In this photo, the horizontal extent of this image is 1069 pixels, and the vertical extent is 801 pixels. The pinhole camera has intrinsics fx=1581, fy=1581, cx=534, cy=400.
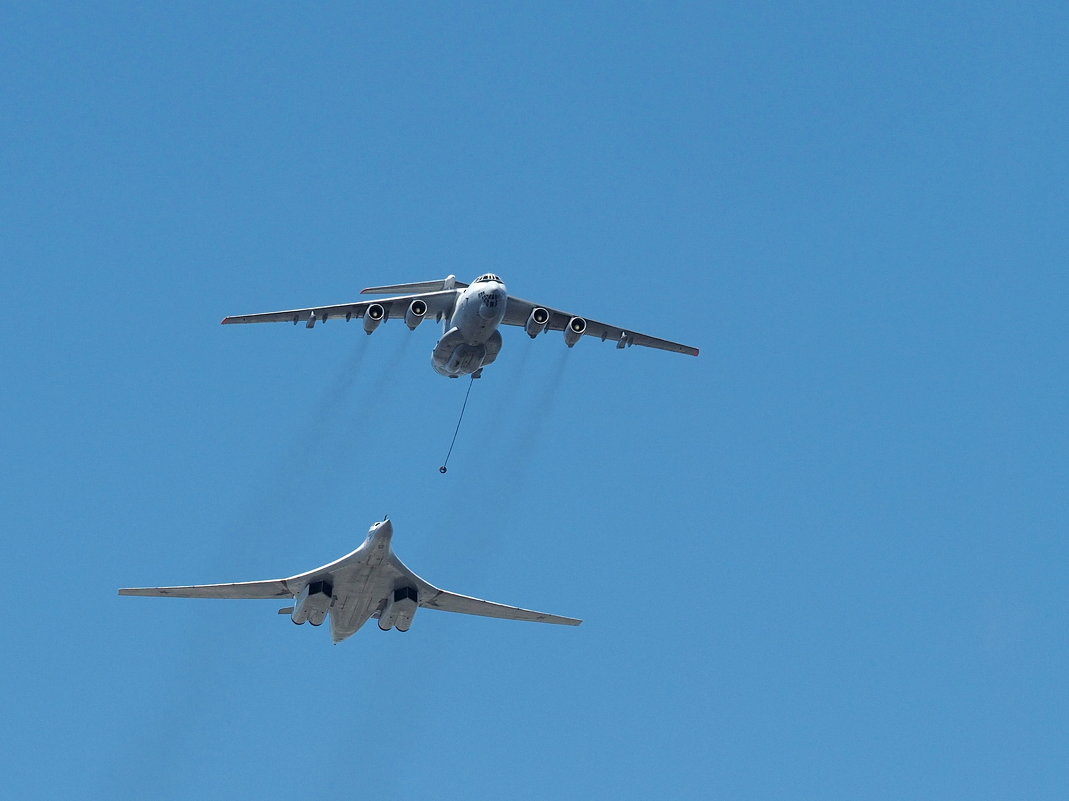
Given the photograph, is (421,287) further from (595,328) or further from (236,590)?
(236,590)

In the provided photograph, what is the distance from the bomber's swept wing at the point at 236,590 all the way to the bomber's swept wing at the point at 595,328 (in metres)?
11.8

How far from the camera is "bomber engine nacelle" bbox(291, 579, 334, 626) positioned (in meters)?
50.7

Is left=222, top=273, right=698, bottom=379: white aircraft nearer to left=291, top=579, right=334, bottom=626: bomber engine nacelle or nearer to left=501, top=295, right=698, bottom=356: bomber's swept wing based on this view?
left=501, top=295, right=698, bottom=356: bomber's swept wing

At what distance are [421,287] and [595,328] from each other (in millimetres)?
6361

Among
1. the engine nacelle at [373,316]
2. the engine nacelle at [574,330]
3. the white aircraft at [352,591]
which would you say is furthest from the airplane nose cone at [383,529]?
the engine nacelle at [574,330]

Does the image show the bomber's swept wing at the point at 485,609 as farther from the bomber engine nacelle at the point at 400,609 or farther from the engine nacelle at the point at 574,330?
the engine nacelle at the point at 574,330

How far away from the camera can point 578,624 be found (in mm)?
54031

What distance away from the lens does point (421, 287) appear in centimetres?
5547

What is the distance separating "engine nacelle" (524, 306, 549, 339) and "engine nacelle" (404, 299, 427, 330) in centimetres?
356

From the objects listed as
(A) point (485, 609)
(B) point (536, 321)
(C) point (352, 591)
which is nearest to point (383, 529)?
(C) point (352, 591)

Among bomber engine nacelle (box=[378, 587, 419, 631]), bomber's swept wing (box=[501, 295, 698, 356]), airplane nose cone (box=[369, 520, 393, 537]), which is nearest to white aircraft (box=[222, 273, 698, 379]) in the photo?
bomber's swept wing (box=[501, 295, 698, 356])

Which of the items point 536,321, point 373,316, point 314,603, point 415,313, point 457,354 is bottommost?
point 314,603

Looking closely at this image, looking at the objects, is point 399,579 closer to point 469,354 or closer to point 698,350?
point 469,354

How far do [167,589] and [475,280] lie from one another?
14.0 m
